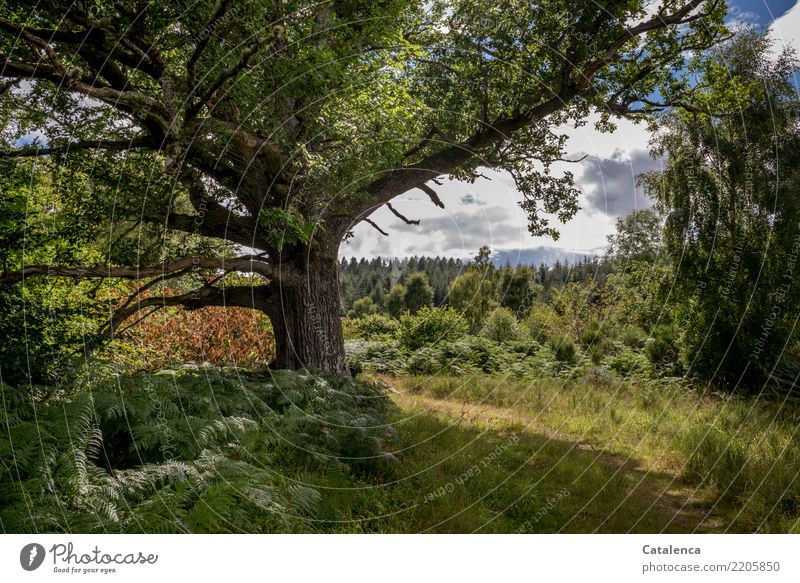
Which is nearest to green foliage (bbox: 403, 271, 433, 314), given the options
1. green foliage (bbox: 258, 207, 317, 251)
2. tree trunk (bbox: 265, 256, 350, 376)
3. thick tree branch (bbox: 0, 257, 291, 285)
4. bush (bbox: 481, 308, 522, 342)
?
bush (bbox: 481, 308, 522, 342)

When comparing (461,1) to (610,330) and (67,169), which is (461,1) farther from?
(610,330)

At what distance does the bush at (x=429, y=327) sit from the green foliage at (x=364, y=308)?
1.02 metres

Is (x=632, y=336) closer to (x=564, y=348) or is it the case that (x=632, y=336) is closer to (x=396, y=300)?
(x=564, y=348)

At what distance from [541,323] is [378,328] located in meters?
5.79

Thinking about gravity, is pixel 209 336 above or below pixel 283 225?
below

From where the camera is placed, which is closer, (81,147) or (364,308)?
(81,147)

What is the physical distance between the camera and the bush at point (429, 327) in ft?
44.6

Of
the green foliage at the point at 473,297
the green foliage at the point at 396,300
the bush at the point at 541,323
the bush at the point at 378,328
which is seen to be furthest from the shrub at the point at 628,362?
the bush at the point at 378,328

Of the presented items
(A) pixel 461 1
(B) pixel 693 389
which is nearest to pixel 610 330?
(B) pixel 693 389

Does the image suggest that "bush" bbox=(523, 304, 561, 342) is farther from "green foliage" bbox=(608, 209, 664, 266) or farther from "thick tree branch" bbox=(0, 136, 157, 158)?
"thick tree branch" bbox=(0, 136, 157, 158)

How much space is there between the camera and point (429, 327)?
559 inches

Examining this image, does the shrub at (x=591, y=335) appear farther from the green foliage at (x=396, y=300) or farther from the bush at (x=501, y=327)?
the green foliage at (x=396, y=300)
